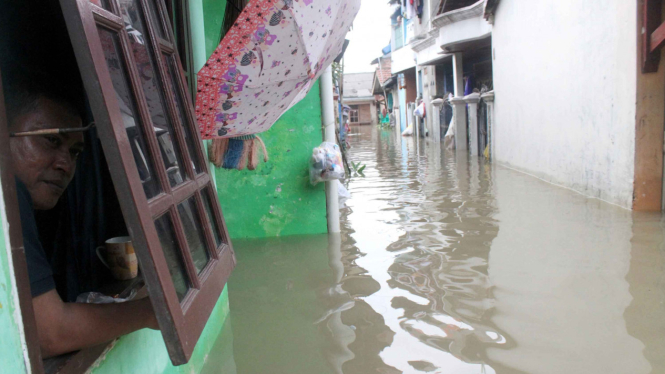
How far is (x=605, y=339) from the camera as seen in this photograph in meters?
2.85

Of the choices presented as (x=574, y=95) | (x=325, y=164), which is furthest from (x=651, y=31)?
(x=325, y=164)

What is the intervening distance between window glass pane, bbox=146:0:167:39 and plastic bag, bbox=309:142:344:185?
3211mm

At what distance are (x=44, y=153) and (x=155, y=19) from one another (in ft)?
2.27

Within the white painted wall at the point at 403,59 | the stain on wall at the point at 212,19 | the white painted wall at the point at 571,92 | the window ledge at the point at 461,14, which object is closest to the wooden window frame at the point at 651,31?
the white painted wall at the point at 571,92

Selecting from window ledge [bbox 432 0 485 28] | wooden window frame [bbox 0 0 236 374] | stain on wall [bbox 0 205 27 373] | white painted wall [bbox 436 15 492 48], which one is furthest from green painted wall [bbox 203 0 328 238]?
white painted wall [bbox 436 15 492 48]

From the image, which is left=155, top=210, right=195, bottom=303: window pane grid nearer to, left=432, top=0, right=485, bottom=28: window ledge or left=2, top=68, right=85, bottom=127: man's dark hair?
left=2, top=68, right=85, bottom=127: man's dark hair

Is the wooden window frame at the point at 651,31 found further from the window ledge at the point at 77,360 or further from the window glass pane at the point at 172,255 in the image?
the window ledge at the point at 77,360

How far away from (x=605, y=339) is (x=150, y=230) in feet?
8.47

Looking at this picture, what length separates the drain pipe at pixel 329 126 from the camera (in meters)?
5.30

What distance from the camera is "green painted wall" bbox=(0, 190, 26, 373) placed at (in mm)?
1140

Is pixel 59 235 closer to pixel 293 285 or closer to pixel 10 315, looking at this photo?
pixel 10 315

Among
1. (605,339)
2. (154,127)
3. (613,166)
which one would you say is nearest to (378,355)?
(605,339)

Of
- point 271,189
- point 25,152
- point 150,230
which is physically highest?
point 25,152

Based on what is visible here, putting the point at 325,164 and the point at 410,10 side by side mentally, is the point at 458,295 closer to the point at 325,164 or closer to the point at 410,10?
the point at 325,164
